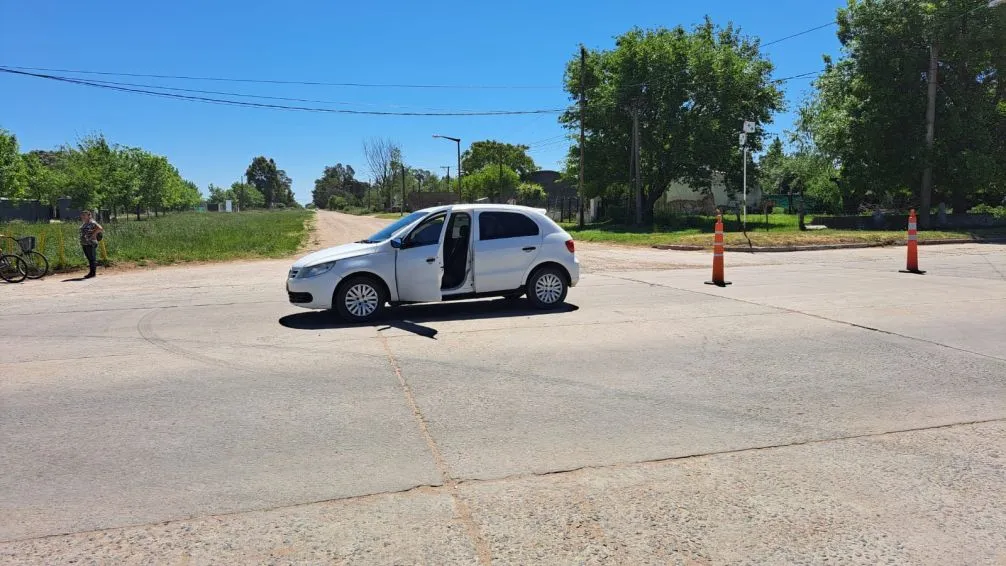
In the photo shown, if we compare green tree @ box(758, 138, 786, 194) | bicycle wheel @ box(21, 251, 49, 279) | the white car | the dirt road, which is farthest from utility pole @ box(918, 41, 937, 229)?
bicycle wheel @ box(21, 251, 49, 279)

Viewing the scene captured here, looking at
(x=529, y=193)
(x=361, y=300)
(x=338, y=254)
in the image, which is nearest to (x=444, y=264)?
(x=361, y=300)

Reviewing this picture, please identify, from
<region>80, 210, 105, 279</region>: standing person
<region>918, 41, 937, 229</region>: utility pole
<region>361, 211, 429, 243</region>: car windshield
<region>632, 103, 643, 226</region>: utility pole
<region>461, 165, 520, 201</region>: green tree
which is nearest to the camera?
<region>361, 211, 429, 243</region>: car windshield

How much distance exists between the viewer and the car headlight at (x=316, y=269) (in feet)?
28.7

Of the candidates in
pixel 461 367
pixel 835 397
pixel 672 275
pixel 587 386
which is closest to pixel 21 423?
pixel 461 367

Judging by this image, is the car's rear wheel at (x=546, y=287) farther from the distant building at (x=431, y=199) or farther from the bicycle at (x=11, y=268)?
the distant building at (x=431, y=199)

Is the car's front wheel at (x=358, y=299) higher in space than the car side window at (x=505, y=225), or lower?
lower

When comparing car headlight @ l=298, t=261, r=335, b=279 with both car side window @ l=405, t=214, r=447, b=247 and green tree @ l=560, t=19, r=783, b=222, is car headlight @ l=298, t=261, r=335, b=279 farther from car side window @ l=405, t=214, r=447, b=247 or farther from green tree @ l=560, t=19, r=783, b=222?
green tree @ l=560, t=19, r=783, b=222

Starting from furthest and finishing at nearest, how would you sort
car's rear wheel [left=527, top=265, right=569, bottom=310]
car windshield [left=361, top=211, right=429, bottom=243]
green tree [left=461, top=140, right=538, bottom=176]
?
green tree [left=461, top=140, right=538, bottom=176] → car's rear wheel [left=527, top=265, right=569, bottom=310] → car windshield [left=361, top=211, right=429, bottom=243]

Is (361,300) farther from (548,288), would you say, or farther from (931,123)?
(931,123)

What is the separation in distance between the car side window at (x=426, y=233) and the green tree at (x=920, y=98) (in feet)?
85.1

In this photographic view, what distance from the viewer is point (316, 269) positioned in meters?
8.78

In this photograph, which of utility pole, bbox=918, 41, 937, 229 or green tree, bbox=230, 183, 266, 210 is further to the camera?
green tree, bbox=230, 183, 266, 210

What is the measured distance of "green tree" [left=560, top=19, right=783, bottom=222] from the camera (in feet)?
118

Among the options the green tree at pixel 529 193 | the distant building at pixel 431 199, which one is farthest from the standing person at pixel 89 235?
the green tree at pixel 529 193
